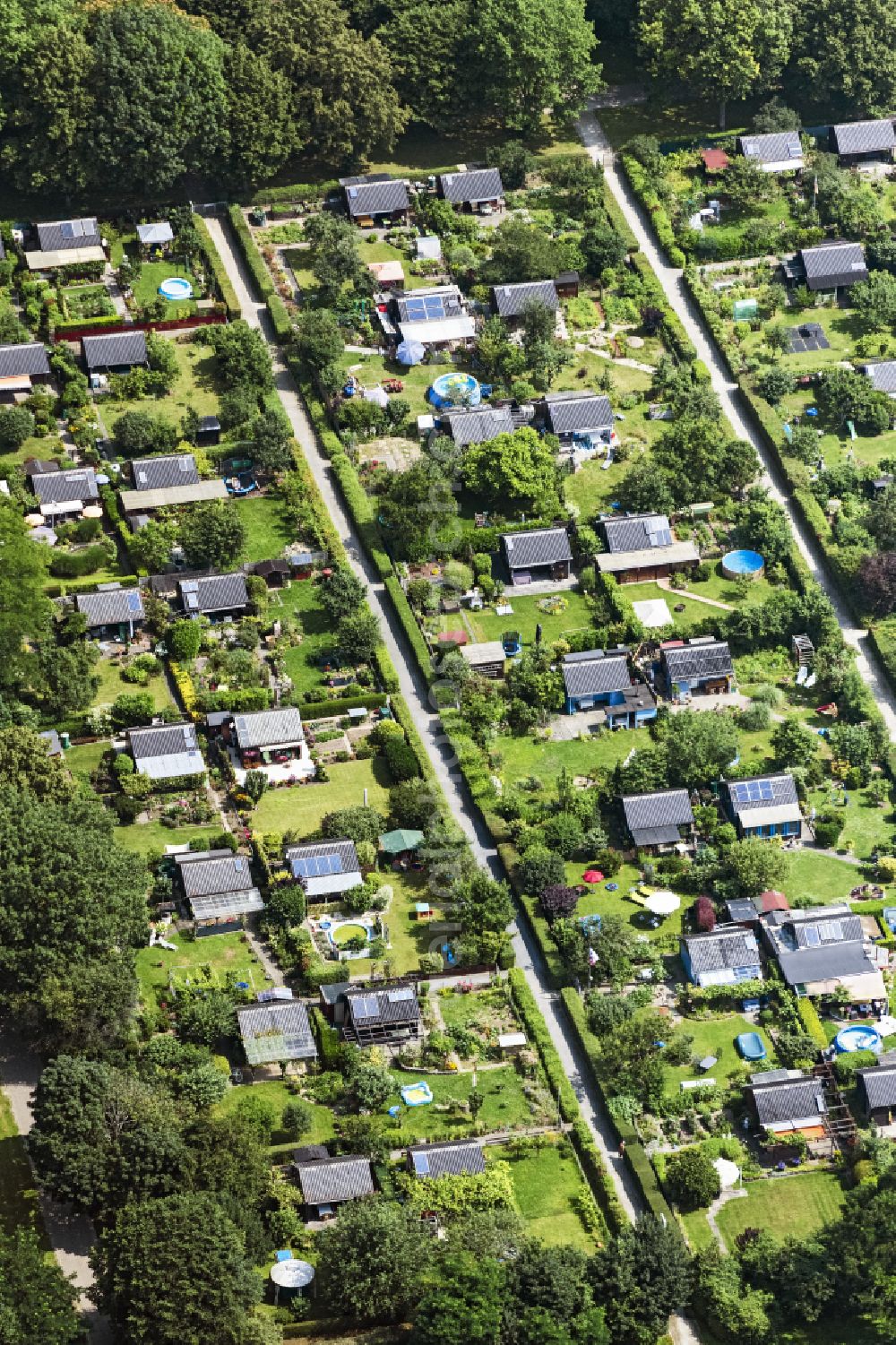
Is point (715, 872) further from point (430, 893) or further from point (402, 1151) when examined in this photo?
point (402, 1151)

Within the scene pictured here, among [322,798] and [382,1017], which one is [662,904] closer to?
[382,1017]

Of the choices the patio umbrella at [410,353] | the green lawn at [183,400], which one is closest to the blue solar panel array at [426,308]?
the patio umbrella at [410,353]

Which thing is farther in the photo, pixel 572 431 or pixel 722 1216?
pixel 572 431

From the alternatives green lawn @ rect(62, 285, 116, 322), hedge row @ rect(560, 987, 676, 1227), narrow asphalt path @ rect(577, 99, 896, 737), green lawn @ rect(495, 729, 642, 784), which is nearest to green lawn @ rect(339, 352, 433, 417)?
green lawn @ rect(62, 285, 116, 322)

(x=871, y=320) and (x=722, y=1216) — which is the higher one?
(x=871, y=320)

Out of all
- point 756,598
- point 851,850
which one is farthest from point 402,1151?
point 756,598

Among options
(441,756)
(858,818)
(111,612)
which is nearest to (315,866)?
(441,756)
